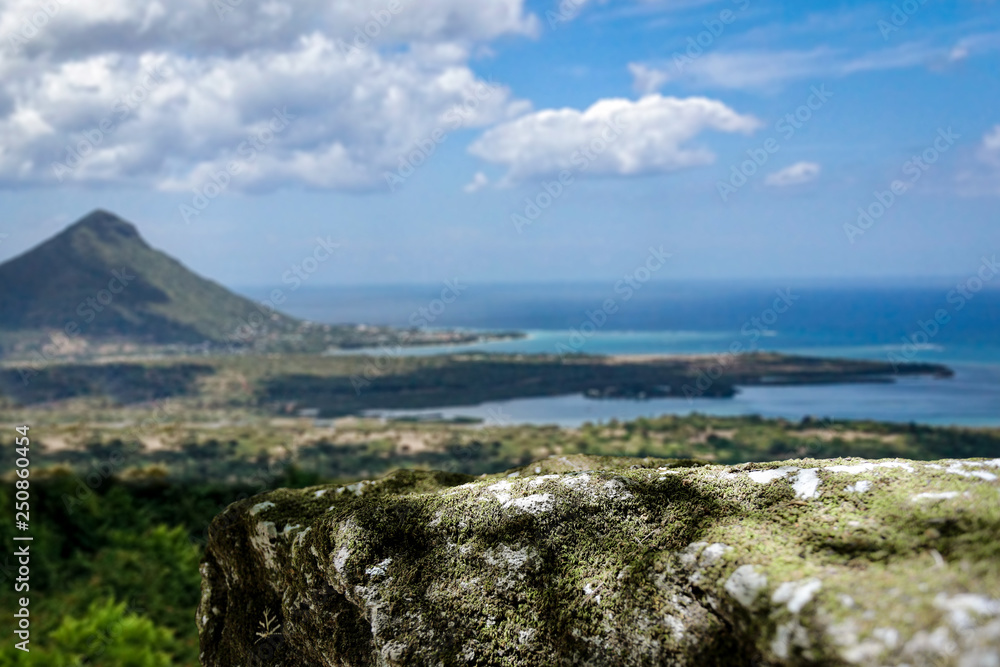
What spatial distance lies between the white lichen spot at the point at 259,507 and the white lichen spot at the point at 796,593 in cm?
216

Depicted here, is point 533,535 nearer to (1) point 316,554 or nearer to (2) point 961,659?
(1) point 316,554

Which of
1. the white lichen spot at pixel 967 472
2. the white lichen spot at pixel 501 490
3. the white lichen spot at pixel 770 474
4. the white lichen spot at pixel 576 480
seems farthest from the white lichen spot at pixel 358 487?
the white lichen spot at pixel 967 472

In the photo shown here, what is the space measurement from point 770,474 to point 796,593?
2.23 ft

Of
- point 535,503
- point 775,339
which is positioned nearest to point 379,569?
point 535,503

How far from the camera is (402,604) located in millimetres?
2799

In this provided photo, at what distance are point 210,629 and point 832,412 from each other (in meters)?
49.7

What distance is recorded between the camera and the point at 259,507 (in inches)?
135

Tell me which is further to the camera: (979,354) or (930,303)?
(930,303)

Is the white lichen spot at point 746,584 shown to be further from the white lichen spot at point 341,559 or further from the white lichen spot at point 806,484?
the white lichen spot at point 341,559


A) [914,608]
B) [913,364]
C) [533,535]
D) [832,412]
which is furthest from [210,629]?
[913,364]

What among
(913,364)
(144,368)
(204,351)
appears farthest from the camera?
(204,351)

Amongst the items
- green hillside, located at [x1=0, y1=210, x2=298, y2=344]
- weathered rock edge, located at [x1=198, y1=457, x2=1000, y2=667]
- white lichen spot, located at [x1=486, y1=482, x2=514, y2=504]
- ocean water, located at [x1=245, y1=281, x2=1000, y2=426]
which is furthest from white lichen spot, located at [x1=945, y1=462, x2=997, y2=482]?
green hillside, located at [x1=0, y1=210, x2=298, y2=344]

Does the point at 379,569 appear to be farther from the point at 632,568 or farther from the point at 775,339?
the point at 775,339

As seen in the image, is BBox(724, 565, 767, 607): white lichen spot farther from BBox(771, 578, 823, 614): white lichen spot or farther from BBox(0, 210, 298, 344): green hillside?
BBox(0, 210, 298, 344): green hillside
